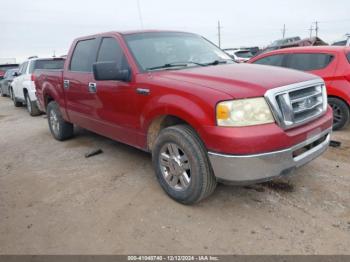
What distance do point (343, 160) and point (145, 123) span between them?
109 inches

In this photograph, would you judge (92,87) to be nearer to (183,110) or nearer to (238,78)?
(183,110)

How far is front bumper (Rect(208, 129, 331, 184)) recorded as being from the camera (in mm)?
2604

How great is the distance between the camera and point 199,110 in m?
2.78

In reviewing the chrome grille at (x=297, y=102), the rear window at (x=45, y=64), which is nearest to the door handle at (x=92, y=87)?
the chrome grille at (x=297, y=102)

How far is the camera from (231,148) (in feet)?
Answer: 8.50

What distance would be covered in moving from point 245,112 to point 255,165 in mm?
456

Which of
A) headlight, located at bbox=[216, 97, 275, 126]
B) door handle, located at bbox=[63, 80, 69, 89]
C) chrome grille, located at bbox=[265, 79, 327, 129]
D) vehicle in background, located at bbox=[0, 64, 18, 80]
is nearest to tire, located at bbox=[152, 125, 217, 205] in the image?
headlight, located at bbox=[216, 97, 275, 126]

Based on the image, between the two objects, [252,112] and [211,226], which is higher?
[252,112]

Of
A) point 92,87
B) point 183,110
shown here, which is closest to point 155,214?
point 183,110

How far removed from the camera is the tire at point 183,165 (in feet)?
9.49

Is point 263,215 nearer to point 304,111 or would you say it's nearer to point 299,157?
point 299,157

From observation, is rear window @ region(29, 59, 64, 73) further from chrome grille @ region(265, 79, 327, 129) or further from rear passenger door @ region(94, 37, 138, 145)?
chrome grille @ region(265, 79, 327, 129)

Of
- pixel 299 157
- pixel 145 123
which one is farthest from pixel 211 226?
pixel 145 123

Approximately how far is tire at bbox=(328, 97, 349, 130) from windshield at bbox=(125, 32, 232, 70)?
2.49 m
